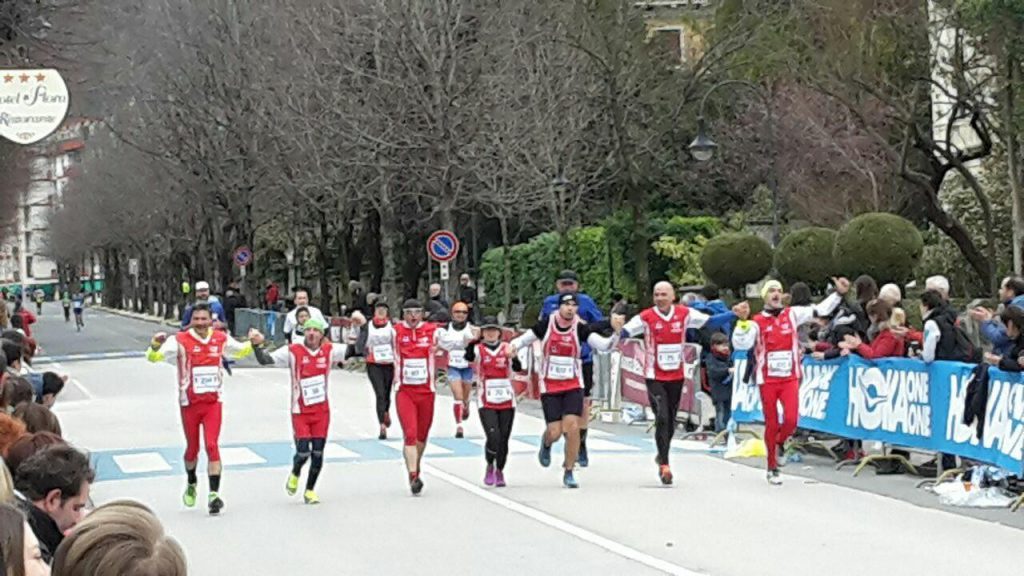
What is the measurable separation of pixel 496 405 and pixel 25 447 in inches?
384

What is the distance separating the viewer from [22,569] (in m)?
3.66

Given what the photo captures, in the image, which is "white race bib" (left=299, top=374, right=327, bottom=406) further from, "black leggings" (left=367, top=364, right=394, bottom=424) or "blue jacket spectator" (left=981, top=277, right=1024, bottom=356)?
"blue jacket spectator" (left=981, top=277, right=1024, bottom=356)

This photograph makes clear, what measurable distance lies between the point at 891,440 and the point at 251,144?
128 ft

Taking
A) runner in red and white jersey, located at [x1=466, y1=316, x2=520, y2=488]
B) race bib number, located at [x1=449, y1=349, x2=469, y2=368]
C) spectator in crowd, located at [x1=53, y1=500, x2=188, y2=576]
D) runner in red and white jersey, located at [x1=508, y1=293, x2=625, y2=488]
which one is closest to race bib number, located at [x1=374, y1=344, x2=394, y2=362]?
race bib number, located at [x1=449, y1=349, x2=469, y2=368]

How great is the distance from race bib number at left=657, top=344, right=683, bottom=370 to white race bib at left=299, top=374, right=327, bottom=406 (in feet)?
10.8

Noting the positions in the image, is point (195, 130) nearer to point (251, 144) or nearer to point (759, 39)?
point (251, 144)

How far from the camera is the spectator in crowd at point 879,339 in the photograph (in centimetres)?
1653

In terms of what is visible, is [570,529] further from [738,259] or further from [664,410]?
[738,259]

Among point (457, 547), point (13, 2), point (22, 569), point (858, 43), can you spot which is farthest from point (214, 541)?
point (858, 43)

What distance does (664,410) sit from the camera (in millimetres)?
15727

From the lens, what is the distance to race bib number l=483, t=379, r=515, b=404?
1579 cm

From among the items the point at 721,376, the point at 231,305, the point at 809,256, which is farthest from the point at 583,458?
the point at 231,305

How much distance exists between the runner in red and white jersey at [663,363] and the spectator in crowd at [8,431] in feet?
31.2

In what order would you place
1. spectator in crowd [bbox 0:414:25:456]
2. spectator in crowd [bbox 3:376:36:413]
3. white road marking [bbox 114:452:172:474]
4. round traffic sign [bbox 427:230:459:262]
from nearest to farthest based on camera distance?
spectator in crowd [bbox 0:414:25:456], spectator in crowd [bbox 3:376:36:413], white road marking [bbox 114:452:172:474], round traffic sign [bbox 427:230:459:262]
